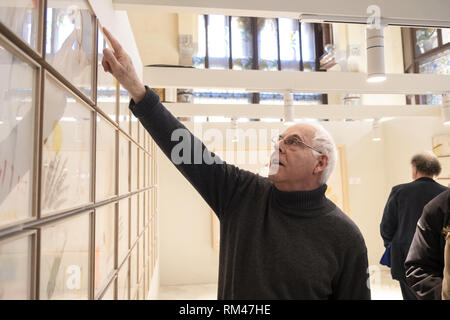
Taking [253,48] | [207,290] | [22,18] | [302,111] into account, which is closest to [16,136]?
[22,18]

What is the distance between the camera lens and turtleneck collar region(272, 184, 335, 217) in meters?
1.03

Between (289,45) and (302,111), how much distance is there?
3130mm

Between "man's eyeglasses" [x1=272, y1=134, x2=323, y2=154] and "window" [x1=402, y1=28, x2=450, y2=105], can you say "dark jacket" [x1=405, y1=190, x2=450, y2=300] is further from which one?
"window" [x1=402, y1=28, x2=450, y2=105]

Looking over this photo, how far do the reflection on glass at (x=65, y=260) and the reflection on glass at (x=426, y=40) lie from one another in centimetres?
572

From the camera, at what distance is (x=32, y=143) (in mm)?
627

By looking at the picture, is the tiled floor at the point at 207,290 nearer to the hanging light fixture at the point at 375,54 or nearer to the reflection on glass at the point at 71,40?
the hanging light fixture at the point at 375,54

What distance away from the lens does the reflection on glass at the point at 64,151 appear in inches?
27.7

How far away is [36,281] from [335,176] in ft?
18.8

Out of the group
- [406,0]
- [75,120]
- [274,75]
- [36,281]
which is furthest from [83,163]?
[274,75]

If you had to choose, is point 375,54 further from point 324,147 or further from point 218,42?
point 218,42

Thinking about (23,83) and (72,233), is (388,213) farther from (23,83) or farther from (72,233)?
(23,83)

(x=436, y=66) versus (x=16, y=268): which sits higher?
(x=436, y=66)

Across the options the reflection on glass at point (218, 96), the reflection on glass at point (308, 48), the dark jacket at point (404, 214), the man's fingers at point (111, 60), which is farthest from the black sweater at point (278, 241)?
the reflection on glass at point (308, 48)

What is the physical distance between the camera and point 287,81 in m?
2.86
